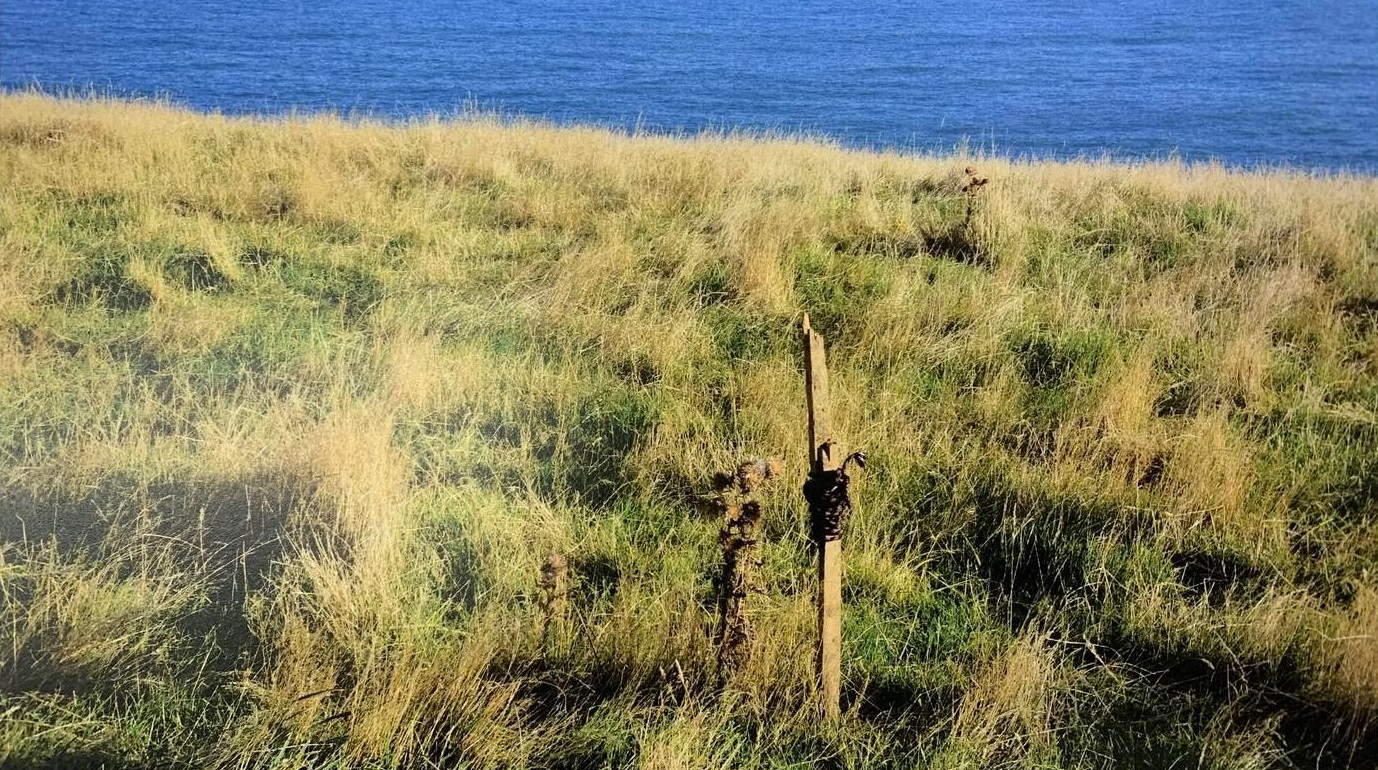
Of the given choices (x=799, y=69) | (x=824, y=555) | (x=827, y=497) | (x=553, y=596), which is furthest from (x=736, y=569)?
(x=799, y=69)

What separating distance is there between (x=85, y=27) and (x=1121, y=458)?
118ft

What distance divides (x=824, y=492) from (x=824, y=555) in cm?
17

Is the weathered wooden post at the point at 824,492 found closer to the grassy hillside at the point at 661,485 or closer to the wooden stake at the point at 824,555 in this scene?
the wooden stake at the point at 824,555

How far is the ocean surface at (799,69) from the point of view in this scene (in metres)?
21.0

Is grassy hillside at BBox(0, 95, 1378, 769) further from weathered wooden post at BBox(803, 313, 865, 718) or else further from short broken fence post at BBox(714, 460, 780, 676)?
weathered wooden post at BBox(803, 313, 865, 718)

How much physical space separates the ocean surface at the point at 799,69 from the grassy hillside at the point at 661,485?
8948 millimetres

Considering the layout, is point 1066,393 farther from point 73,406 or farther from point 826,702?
point 73,406

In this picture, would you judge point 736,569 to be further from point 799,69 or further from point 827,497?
point 799,69

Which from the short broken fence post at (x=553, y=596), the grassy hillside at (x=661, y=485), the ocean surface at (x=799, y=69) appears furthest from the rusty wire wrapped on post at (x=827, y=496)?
the ocean surface at (x=799, y=69)

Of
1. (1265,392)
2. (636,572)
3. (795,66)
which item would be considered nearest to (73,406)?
(636,572)

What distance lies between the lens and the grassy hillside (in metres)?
2.39

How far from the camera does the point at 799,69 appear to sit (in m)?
30.5

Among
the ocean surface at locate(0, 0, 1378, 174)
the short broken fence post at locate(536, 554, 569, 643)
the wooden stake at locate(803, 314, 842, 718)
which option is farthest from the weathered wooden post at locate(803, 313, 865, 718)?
the ocean surface at locate(0, 0, 1378, 174)

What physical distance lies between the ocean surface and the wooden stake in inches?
503
